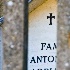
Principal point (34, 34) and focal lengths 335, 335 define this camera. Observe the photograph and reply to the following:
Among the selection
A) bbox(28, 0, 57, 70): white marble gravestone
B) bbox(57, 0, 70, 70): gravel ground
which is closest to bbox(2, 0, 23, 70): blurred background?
bbox(57, 0, 70, 70): gravel ground

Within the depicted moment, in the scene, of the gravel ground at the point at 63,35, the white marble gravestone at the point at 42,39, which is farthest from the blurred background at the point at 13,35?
the white marble gravestone at the point at 42,39

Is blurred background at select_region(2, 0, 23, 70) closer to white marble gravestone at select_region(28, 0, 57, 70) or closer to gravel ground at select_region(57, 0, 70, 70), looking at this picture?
gravel ground at select_region(57, 0, 70, 70)

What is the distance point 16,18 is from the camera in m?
1.58

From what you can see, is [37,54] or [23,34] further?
[37,54]

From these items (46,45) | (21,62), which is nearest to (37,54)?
(46,45)

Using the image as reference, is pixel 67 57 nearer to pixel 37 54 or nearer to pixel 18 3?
pixel 18 3

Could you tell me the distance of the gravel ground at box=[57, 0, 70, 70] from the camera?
60.8 inches

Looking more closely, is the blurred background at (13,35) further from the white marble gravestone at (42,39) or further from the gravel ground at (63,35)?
the white marble gravestone at (42,39)

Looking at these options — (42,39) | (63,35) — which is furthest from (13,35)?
(42,39)

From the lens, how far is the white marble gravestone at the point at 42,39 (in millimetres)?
7133

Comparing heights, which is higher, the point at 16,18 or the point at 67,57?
the point at 16,18

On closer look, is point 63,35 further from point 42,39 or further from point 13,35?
point 42,39

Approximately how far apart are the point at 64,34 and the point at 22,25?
8.0 inches

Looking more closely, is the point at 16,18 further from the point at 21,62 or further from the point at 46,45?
the point at 46,45
